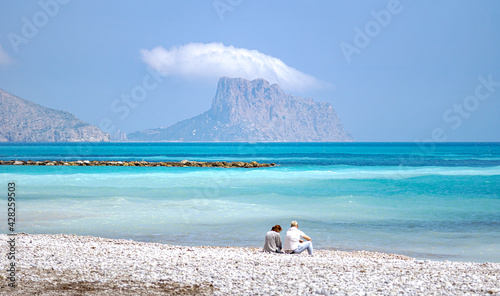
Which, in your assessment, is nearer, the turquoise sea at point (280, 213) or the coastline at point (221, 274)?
the coastline at point (221, 274)

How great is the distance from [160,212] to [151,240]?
626cm

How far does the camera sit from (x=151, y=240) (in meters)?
15.3

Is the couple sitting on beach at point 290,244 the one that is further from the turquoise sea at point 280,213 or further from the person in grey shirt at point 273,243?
the turquoise sea at point 280,213

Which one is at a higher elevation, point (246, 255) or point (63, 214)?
point (63, 214)

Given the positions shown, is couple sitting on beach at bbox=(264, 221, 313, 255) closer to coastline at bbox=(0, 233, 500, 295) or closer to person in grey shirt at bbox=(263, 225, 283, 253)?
person in grey shirt at bbox=(263, 225, 283, 253)

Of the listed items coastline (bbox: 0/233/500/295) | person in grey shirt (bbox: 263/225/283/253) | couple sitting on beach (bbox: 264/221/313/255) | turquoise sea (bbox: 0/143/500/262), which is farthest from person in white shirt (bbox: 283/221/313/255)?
turquoise sea (bbox: 0/143/500/262)

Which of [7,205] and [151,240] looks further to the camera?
[7,205]

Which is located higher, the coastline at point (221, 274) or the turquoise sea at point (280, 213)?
the turquoise sea at point (280, 213)

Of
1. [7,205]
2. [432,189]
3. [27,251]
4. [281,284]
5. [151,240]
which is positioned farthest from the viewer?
[432,189]

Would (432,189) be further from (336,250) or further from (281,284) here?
(281,284)

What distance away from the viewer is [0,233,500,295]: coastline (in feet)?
26.6

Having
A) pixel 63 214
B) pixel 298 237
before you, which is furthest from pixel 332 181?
pixel 298 237

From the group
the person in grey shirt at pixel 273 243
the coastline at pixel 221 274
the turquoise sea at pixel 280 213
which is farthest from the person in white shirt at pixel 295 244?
the turquoise sea at pixel 280 213

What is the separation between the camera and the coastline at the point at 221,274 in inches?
319
